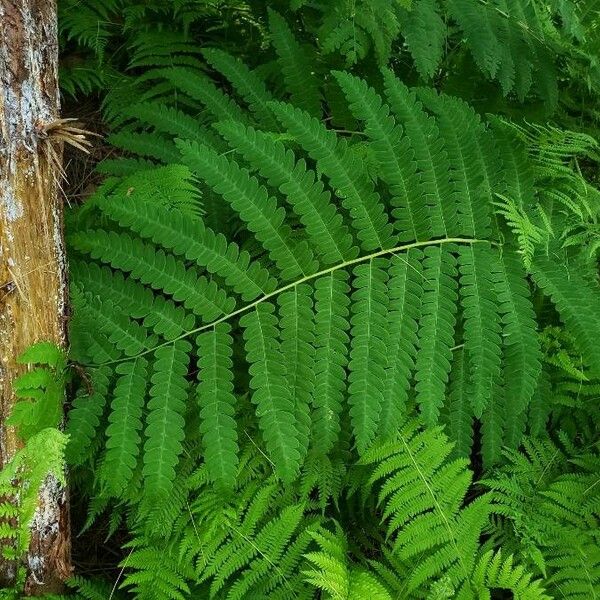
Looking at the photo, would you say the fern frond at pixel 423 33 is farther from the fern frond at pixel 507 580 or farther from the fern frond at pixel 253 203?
the fern frond at pixel 507 580

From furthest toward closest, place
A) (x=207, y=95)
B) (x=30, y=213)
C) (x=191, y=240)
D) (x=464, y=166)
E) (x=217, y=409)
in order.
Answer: (x=207, y=95) < (x=464, y=166) < (x=191, y=240) < (x=217, y=409) < (x=30, y=213)

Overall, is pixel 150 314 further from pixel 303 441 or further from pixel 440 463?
pixel 440 463

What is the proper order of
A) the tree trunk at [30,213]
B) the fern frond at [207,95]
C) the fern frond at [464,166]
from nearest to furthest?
the tree trunk at [30,213] → the fern frond at [464,166] → the fern frond at [207,95]

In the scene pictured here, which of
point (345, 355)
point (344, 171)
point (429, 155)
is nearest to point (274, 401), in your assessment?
point (345, 355)

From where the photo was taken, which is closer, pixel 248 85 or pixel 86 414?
pixel 86 414

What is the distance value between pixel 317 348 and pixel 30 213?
1.10m

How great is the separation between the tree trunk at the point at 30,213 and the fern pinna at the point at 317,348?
0.14 metres

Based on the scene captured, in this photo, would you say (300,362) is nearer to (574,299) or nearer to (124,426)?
(124,426)

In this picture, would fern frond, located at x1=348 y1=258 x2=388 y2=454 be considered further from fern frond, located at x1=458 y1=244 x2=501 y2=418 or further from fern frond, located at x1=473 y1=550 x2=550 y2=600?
fern frond, located at x1=473 y1=550 x2=550 y2=600

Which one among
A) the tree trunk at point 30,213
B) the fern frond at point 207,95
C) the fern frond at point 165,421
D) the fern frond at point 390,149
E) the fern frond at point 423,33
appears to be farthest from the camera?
the fern frond at point 207,95

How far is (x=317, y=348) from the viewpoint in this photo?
2.30 meters

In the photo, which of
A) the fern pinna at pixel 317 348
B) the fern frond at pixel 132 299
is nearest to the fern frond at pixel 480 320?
the fern pinna at pixel 317 348

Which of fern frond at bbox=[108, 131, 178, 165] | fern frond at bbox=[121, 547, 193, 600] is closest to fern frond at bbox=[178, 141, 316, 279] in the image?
fern frond at bbox=[108, 131, 178, 165]

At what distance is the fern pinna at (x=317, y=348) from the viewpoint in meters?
2.20
